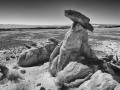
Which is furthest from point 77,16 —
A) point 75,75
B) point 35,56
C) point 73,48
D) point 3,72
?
point 3,72

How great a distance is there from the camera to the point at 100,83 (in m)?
8.40

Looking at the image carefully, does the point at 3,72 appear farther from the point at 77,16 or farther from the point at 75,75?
the point at 77,16

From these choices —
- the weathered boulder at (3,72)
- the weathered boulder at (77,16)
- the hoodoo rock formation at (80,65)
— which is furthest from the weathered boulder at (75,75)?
the weathered boulder at (3,72)

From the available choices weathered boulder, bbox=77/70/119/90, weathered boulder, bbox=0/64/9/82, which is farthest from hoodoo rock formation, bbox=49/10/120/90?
weathered boulder, bbox=0/64/9/82

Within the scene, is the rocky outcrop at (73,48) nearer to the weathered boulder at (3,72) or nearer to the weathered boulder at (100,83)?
the weathered boulder at (100,83)

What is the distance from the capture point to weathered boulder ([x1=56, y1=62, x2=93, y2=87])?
9566 millimetres

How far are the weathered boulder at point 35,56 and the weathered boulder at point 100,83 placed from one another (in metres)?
8.27

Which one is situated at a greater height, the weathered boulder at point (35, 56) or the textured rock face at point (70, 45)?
the textured rock face at point (70, 45)

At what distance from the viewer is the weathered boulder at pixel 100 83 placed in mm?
8069

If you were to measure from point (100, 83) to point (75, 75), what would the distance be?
6.22 ft

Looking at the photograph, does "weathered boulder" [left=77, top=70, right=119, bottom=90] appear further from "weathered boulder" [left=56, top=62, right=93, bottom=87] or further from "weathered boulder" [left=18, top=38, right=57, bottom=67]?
"weathered boulder" [left=18, top=38, right=57, bottom=67]

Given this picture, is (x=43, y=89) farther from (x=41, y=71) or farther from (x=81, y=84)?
(x=41, y=71)

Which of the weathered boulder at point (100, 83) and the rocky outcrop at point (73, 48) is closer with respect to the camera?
the weathered boulder at point (100, 83)

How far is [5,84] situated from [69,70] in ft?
16.2
